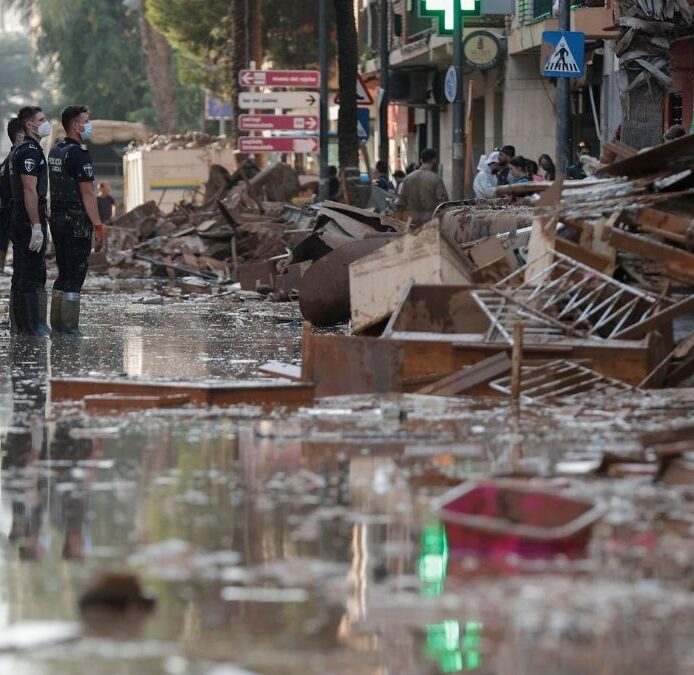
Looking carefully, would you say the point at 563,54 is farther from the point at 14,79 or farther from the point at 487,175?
the point at 14,79

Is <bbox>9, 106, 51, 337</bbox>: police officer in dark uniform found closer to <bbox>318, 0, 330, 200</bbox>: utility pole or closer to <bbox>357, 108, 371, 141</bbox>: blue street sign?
<bbox>357, 108, 371, 141</bbox>: blue street sign

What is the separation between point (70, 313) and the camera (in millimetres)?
16641

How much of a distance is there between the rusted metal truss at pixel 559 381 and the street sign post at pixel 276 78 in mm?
26458

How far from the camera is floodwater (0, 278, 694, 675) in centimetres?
516

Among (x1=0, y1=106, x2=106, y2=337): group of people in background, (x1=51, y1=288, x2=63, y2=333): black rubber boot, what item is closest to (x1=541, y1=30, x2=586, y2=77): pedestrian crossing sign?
(x1=0, y1=106, x2=106, y2=337): group of people in background

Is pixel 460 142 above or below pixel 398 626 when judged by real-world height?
above

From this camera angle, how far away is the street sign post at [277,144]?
125ft

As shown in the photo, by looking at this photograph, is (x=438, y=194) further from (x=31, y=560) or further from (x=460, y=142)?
(x=31, y=560)

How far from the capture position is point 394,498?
7508 mm

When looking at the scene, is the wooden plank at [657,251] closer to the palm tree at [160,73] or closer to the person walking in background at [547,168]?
the person walking in background at [547,168]

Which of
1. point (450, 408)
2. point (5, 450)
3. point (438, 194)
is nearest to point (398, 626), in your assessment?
point (5, 450)

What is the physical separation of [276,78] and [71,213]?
70.2 feet

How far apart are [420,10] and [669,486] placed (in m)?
27.8

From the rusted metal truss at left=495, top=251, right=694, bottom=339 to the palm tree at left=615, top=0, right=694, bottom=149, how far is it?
7496mm
